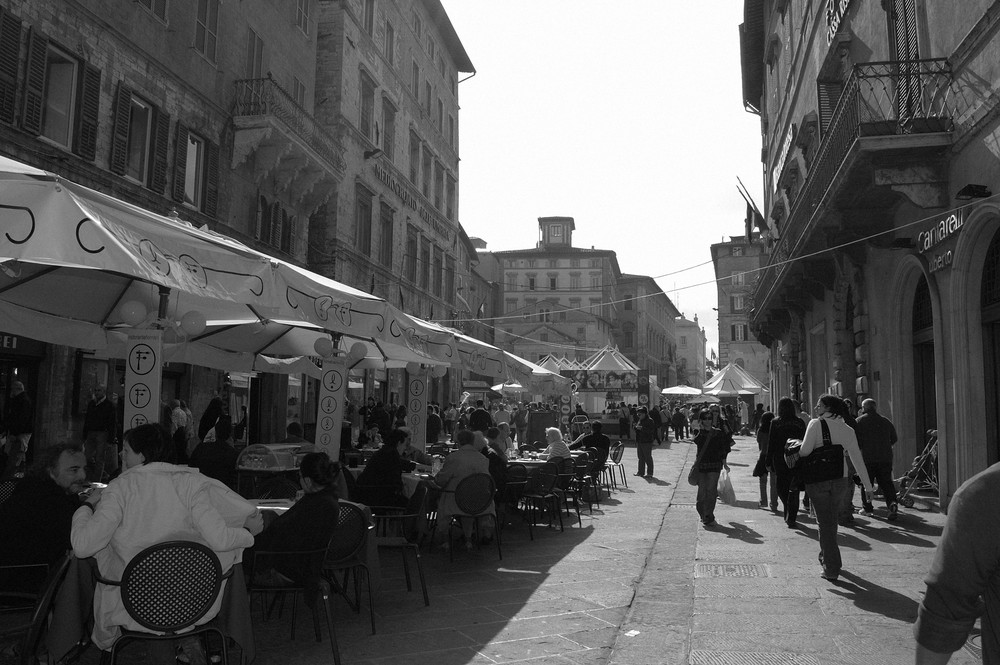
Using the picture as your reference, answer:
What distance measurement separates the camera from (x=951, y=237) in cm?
1005

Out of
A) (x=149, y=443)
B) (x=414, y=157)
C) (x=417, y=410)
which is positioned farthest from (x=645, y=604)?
(x=414, y=157)

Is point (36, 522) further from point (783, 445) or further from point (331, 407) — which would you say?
point (783, 445)

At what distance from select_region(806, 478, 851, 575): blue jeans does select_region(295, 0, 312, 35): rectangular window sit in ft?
62.0

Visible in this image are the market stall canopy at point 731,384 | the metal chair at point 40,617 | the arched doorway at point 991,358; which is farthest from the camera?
the market stall canopy at point 731,384

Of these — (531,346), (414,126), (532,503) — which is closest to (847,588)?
(532,503)

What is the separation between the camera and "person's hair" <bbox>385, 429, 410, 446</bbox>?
805 centimetres

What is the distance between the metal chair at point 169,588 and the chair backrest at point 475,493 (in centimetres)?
435

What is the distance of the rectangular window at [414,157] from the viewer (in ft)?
103

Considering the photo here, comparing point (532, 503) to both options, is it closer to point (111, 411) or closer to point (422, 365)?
point (422, 365)

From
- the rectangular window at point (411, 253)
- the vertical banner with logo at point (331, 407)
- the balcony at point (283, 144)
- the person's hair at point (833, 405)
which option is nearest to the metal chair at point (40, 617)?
the vertical banner with logo at point (331, 407)

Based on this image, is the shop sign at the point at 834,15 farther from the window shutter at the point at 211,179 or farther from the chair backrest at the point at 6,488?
the chair backrest at the point at 6,488

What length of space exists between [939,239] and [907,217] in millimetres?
1874

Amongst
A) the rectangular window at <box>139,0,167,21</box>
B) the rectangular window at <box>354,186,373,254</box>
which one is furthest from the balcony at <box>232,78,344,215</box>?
the rectangular window at <box>354,186,373,254</box>

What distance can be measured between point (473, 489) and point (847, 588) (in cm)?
334
